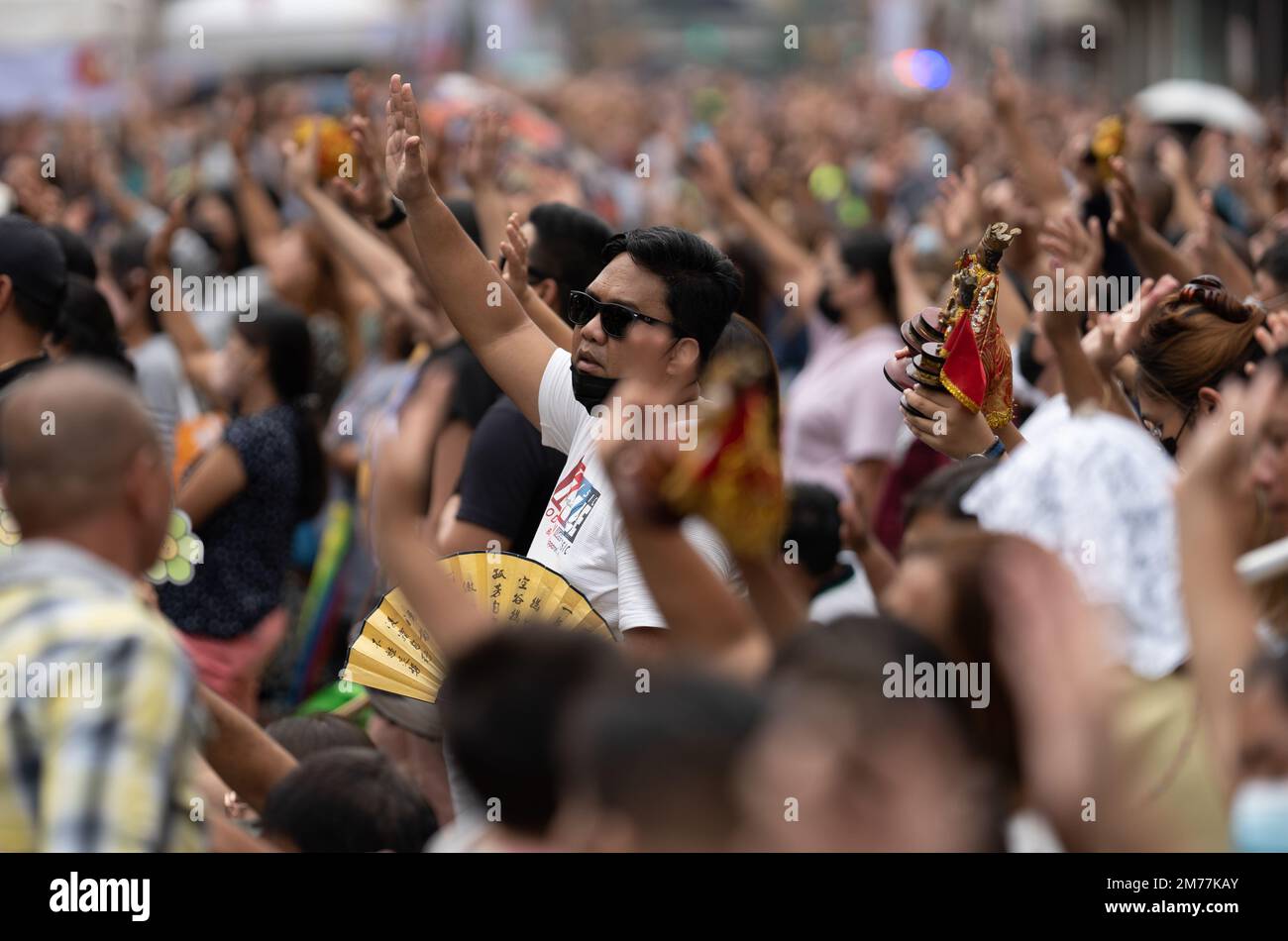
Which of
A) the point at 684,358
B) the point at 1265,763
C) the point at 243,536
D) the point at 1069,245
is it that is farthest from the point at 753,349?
the point at 243,536

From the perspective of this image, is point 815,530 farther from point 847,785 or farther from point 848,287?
point 847,785

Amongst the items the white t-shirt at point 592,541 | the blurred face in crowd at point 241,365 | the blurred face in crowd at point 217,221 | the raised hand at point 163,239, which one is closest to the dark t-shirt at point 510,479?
the white t-shirt at point 592,541

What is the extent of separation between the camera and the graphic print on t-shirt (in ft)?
12.6

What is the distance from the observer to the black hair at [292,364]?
5984 millimetres

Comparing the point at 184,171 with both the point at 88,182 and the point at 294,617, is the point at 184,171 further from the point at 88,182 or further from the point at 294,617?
the point at 294,617

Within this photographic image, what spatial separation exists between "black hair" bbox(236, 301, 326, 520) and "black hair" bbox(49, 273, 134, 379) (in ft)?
2.02

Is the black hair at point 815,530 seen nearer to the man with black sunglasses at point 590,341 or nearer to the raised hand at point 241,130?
the man with black sunglasses at point 590,341

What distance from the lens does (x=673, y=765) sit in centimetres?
219

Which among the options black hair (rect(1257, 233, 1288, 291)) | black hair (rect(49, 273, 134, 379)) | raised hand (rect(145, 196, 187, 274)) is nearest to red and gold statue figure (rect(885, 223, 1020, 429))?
black hair (rect(1257, 233, 1288, 291))

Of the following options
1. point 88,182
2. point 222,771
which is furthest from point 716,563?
point 88,182

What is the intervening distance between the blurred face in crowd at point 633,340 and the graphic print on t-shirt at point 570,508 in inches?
8.9

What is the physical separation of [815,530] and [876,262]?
233cm

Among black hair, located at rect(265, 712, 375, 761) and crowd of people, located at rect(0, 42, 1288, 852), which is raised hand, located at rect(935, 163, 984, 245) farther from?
black hair, located at rect(265, 712, 375, 761)

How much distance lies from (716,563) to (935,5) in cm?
3795
